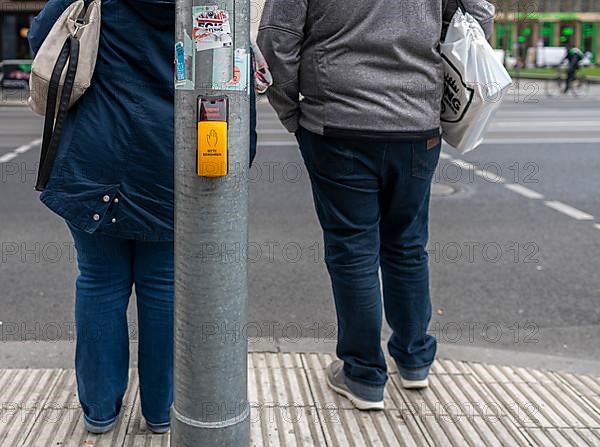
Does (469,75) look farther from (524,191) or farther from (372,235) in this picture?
(524,191)

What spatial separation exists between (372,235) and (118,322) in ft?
3.27

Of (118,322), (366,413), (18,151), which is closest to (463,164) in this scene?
(18,151)

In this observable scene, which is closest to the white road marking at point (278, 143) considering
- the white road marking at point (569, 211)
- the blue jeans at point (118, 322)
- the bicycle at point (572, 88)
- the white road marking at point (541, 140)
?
the white road marking at point (541, 140)

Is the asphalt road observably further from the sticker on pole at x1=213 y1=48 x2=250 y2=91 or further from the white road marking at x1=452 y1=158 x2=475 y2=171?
the sticker on pole at x1=213 y1=48 x2=250 y2=91

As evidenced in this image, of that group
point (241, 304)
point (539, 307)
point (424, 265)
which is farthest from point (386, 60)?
point (539, 307)

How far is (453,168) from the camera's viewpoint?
406 inches

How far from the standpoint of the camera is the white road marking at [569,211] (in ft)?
24.3

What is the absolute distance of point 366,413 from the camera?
3.35m

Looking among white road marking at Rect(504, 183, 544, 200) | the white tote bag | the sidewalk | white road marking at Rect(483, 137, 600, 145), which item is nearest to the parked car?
white road marking at Rect(483, 137, 600, 145)

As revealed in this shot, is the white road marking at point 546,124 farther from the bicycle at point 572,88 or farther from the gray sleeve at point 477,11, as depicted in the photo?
the bicycle at point 572,88

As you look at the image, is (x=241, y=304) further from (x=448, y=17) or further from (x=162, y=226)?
(x=448, y=17)

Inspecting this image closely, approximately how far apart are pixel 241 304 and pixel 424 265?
119cm

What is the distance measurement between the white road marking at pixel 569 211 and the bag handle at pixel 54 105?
564 cm

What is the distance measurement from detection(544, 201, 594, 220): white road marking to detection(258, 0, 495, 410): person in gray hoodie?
4.46m
